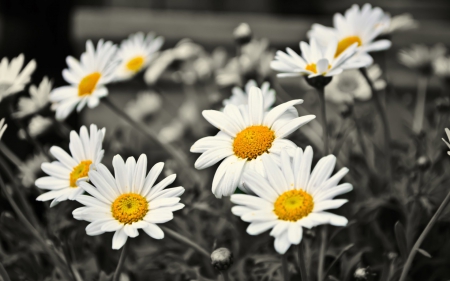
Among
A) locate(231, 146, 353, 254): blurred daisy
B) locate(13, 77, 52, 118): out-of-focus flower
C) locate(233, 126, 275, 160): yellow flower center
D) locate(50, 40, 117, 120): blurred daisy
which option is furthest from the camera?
locate(13, 77, 52, 118): out-of-focus flower

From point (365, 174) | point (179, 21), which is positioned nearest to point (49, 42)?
point (179, 21)

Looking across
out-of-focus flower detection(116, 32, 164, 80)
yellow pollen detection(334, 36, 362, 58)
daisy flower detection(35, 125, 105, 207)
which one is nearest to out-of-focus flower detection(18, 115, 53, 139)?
out-of-focus flower detection(116, 32, 164, 80)

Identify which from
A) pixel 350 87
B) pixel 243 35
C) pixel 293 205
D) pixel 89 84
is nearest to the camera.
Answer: pixel 293 205

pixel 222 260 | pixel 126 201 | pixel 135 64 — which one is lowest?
pixel 222 260

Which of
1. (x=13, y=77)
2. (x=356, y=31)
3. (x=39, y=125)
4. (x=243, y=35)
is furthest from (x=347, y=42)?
(x=39, y=125)

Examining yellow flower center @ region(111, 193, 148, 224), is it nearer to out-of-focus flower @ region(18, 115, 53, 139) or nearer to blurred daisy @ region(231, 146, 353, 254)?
blurred daisy @ region(231, 146, 353, 254)

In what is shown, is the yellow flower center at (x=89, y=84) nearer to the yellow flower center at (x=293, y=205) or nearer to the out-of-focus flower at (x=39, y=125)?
the out-of-focus flower at (x=39, y=125)

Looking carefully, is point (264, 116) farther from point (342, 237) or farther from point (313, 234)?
point (342, 237)

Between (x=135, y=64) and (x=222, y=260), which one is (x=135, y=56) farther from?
(x=222, y=260)
